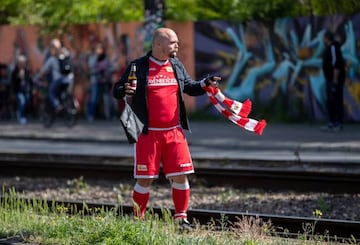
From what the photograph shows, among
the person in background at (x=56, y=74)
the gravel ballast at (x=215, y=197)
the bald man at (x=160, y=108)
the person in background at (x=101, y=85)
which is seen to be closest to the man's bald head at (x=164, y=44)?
the bald man at (x=160, y=108)

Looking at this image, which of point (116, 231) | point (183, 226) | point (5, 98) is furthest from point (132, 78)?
point (5, 98)

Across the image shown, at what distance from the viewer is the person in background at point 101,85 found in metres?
21.1

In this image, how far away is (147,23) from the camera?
1873 cm

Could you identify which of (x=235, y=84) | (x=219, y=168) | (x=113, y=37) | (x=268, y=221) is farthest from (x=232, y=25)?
(x=268, y=221)

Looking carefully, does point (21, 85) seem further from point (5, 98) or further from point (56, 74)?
point (56, 74)

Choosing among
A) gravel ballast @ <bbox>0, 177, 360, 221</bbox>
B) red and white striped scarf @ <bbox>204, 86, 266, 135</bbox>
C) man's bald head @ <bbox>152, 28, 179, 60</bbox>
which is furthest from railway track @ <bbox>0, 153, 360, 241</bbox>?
man's bald head @ <bbox>152, 28, 179, 60</bbox>

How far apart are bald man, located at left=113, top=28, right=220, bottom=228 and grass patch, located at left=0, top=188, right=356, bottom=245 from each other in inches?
16.6

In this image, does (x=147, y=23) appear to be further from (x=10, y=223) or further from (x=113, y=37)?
(x=10, y=223)

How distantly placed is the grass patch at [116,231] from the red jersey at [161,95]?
862mm

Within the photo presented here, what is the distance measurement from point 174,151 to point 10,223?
5.24 ft

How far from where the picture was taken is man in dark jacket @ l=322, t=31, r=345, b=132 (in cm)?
1708

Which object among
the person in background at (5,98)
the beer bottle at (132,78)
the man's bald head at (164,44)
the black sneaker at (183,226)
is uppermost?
the man's bald head at (164,44)

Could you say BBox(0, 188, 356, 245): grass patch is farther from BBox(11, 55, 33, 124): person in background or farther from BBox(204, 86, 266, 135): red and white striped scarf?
BBox(11, 55, 33, 124): person in background

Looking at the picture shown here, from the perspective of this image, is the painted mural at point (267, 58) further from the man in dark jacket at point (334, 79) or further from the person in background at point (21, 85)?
the person in background at point (21, 85)
